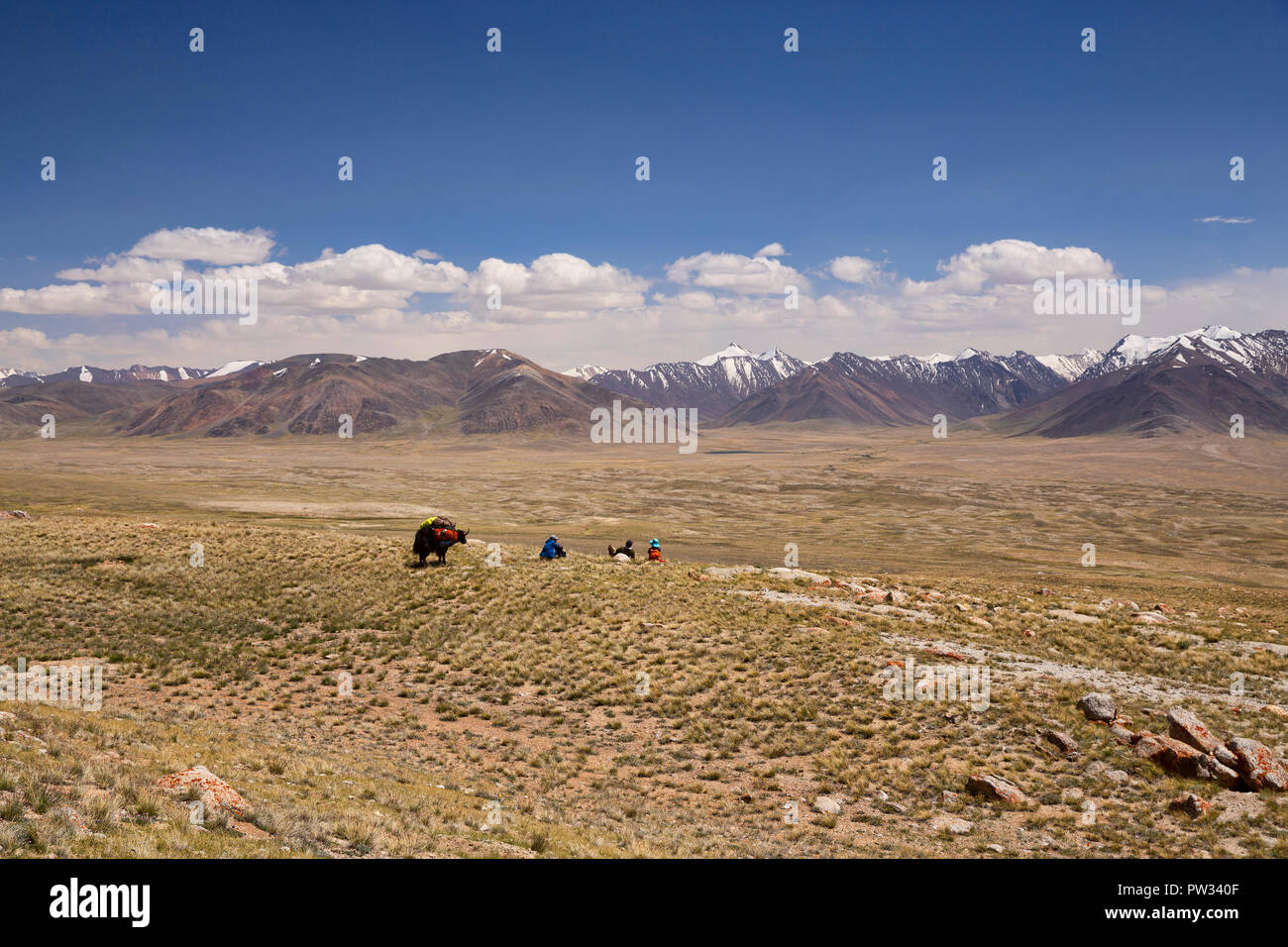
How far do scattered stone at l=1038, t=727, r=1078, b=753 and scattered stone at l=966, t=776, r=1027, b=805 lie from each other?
110 inches

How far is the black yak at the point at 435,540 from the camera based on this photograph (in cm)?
3653

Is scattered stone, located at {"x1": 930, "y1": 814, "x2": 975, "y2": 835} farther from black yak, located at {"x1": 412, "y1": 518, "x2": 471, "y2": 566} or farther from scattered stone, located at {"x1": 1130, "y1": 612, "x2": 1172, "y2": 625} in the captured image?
black yak, located at {"x1": 412, "y1": 518, "x2": 471, "y2": 566}

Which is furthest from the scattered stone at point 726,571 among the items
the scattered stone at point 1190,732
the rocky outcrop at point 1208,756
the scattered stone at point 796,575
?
the scattered stone at point 1190,732

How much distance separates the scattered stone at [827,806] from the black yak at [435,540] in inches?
1029

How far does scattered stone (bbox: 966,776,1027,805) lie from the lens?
50.2ft

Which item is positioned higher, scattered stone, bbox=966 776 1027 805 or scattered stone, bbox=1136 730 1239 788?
scattered stone, bbox=1136 730 1239 788

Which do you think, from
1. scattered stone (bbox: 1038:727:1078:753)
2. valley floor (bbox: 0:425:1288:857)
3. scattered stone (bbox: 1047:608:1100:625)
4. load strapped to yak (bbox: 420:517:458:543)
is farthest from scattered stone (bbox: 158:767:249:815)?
scattered stone (bbox: 1047:608:1100:625)

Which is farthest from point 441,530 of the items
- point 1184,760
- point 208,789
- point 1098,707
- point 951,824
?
point 1184,760

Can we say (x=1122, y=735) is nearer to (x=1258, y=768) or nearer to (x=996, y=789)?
(x=1258, y=768)

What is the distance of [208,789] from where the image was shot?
447 inches

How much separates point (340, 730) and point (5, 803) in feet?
38.0

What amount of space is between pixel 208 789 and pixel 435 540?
84.7 ft

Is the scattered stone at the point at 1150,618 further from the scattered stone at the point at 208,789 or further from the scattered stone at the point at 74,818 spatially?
the scattered stone at the point at 74,818
